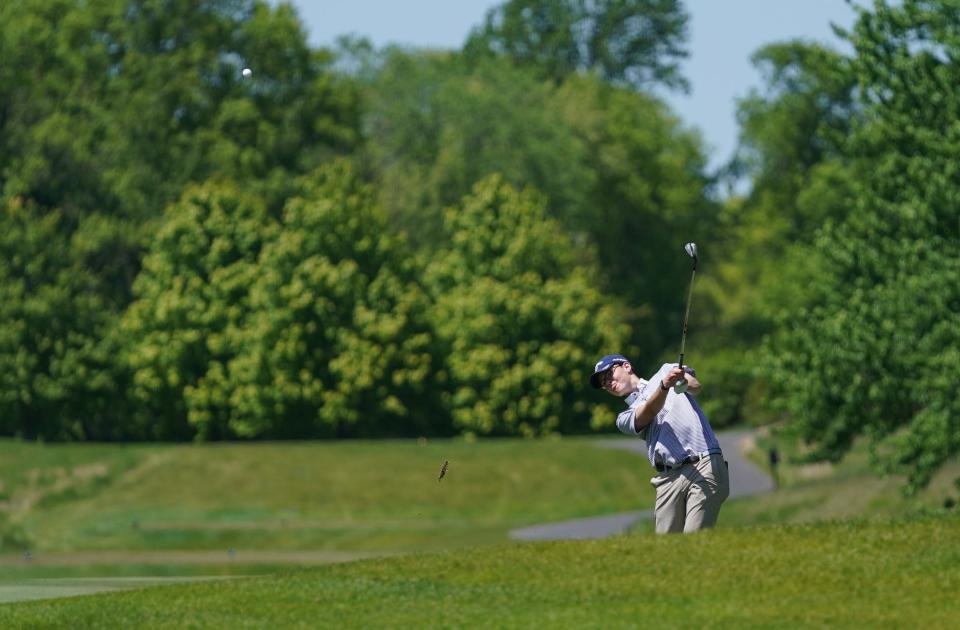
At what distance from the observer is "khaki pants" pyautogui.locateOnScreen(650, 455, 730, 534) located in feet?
56.4

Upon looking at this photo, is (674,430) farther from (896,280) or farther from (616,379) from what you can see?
(896,280)

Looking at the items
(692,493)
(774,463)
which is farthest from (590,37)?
(692,493)

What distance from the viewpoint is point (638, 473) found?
59188mm

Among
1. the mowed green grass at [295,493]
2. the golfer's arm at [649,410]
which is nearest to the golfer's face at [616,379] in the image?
the golfer's arm at [649,410]

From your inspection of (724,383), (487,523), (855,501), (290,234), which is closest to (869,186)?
(855,501)

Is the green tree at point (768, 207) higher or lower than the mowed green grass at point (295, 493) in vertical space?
higher

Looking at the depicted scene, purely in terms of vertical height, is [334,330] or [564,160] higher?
[564,160]

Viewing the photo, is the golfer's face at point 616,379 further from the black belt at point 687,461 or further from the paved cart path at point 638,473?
the paved cart path at point 638,473

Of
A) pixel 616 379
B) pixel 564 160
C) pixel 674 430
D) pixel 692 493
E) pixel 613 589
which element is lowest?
pixel 613 589

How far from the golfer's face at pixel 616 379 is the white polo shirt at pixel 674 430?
6.9 inches

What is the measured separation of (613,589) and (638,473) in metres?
42.1

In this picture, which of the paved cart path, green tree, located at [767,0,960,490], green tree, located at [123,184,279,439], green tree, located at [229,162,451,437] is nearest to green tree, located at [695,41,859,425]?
the paved cart path

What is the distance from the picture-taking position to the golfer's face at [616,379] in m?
16.8

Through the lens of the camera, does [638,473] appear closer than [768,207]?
Yes
